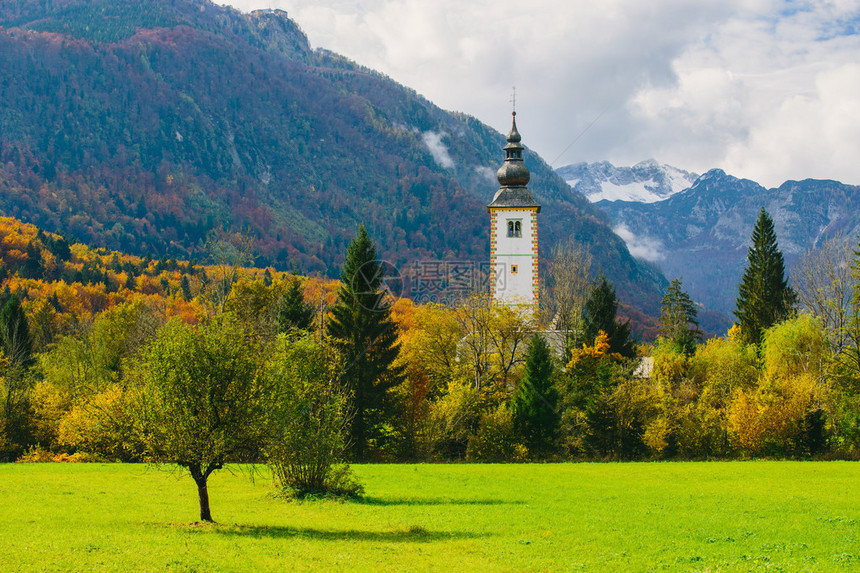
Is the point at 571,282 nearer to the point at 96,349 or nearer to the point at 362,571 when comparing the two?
the point at 96,349

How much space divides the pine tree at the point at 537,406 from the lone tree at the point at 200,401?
2506 centimetres

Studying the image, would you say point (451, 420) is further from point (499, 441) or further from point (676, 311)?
point (676, 311)

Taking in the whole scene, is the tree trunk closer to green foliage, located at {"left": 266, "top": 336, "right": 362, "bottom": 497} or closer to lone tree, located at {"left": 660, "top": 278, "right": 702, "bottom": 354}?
green foliage, located at {"left": 266, "top": 336, "right": 362, "bottom": 497}

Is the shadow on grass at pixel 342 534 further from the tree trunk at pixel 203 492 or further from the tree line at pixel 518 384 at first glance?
the tree line at pixel 518 384

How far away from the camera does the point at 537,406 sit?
45062 mm

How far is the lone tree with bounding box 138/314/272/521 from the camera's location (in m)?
21.3

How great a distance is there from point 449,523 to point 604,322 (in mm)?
30376

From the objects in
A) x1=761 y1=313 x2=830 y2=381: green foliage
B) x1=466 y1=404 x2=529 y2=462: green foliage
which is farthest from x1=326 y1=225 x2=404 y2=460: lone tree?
x1=761 y1=313 x2=830 y2=381: green foliage

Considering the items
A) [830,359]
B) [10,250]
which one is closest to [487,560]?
[830,359]

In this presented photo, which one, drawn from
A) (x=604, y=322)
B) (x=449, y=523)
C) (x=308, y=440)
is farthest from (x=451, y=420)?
(x=449, y=523)

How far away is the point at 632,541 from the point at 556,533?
233 centimetres

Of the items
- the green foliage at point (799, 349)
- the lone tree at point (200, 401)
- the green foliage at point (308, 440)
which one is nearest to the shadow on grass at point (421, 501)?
the green foliage at point (308, 440)

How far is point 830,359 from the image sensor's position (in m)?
48.8

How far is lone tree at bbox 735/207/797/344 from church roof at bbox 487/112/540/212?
19362mm
